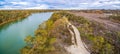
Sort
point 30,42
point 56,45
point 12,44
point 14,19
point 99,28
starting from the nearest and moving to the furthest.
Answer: point 30,42 < point 56,45 < point 12,44 < point 99,28 < point 14,19

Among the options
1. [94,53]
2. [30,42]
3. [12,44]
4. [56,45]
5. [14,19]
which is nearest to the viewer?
[94,53]

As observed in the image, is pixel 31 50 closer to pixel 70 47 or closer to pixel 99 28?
pixel 70 47

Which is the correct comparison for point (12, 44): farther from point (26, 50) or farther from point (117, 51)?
point (117, 51)

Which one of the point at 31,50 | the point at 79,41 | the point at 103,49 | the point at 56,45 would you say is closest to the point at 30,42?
the point at 31,50

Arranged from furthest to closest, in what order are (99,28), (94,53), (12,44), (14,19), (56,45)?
(14,19) → (99,28) → (12,44) → (56,45) → (94,53)

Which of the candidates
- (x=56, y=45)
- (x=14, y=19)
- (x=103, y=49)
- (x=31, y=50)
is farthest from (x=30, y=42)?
(x=14, y=19)

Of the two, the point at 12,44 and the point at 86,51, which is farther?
the point at 12,44

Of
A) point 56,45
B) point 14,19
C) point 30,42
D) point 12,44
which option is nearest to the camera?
point 30,42

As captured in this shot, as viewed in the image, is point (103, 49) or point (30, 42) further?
point (30, 42)
